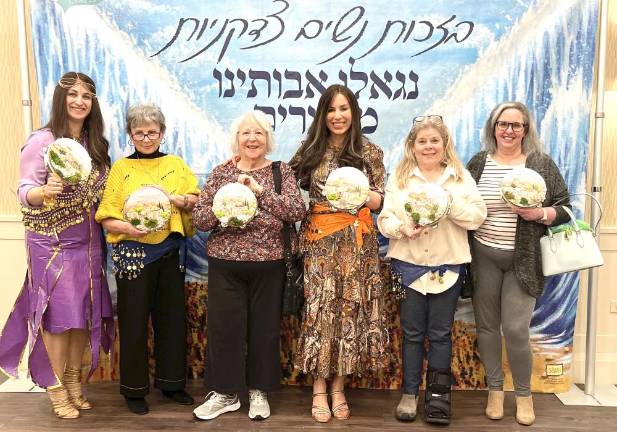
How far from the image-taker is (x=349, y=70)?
3057 millimetres

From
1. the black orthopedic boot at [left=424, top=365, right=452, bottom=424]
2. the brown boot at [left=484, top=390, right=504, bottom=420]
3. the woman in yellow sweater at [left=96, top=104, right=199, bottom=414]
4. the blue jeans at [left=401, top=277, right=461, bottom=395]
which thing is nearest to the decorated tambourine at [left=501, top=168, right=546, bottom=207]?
the blue jeans at [left=401, top=277, right=461, bottom=395]

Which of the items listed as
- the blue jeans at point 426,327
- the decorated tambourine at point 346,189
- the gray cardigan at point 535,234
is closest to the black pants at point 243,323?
the decorated tambourine at point 346,189

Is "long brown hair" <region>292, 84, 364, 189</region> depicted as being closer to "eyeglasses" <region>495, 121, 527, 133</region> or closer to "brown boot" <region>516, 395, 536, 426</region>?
"eyeglasses" <region>495, 121, 527, 133</region>

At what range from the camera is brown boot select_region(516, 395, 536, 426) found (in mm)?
2660

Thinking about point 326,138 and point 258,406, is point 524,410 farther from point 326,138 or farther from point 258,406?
point 326,138

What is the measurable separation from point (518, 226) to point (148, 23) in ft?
7.56

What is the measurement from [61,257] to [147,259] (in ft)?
1.35

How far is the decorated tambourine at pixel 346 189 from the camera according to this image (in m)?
2.40

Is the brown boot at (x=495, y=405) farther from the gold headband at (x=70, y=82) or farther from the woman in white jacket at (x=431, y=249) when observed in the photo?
the gold headband at (x=70, y=82)

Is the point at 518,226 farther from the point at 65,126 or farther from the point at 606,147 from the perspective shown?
the point at 65,126

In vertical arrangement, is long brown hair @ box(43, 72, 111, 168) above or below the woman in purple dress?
above

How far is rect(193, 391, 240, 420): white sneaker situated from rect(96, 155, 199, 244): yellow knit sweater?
2.80 feet

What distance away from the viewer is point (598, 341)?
3209 mm

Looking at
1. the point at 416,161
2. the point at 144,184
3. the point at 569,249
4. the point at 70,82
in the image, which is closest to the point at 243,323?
the point at 144,184
